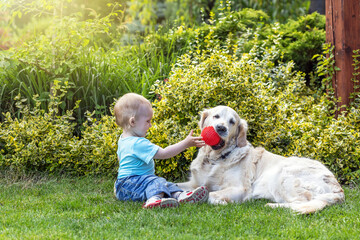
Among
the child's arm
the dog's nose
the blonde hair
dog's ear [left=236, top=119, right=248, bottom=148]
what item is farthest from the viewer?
dog's ear [left=236, top=119, right=248, bottom=148]

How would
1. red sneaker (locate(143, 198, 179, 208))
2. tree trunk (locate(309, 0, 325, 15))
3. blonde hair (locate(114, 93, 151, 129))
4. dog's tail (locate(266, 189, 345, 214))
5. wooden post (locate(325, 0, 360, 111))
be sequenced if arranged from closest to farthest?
dog's tail (locate(266, 189, 345, 214))
red sneaker (locate(143, 198, 179, 208))
blonde hair (locate(114, 93, 151, 129))
wooden post (locate(325, 0, 360, 111))
tree trunk (locate(309, 0, 325, 15))

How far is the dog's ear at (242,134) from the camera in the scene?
4.12 metres

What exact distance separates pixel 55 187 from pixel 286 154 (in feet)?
8.67

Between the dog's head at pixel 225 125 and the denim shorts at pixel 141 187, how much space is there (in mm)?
637

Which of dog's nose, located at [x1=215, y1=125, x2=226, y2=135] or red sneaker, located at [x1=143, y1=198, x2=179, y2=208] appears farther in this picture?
dog's nose, located at [x1=215, y1=125, x2=226, y2=135]

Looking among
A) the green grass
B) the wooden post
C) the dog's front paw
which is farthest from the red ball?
the wooden post

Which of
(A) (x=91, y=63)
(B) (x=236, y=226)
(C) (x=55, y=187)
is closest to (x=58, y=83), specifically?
(A) (x=91, y=63)

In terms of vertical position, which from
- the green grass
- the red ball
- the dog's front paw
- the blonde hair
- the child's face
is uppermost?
the blonde hair

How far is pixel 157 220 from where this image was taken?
3.14 m

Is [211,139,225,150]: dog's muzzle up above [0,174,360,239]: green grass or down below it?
above

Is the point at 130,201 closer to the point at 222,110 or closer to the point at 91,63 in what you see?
the point at 222,110

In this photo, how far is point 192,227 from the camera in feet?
9.90

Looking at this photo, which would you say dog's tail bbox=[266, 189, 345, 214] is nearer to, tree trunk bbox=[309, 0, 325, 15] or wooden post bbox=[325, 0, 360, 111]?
wooden post bbox=[325, 0, 360, 111]

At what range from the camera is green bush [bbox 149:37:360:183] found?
15.7ft
